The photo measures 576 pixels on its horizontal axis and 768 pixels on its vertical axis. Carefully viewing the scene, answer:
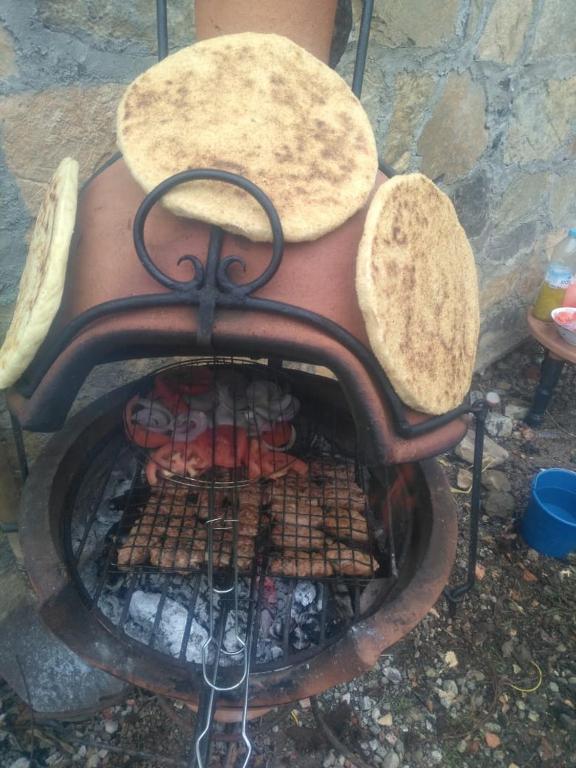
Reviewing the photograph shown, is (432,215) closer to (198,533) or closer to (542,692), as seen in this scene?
(198,533)

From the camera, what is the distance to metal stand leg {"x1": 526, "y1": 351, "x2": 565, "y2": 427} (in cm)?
315

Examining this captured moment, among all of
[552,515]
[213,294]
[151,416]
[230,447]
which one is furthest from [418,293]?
[552,515]

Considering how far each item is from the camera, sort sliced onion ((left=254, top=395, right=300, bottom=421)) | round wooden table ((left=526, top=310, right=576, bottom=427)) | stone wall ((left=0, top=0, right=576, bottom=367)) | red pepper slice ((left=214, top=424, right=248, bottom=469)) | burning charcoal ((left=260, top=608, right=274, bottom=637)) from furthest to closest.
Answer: round wooden table ((left=526, top=310, right=576, bottom=427))
sliced onion ((left=254, top=395, right=300, bottom=421))
red pepper slice ((left=214, top=424, right=248, bottom=469))
burning charcoal ((left=260, top=608, right=274, bottom=637))
stone wall ((left=0, top=0, right=576, bottom=367))

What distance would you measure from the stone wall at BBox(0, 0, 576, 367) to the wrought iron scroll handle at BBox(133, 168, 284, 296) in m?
0.82

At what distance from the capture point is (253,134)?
112 cm

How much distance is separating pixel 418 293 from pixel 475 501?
2.77 ft

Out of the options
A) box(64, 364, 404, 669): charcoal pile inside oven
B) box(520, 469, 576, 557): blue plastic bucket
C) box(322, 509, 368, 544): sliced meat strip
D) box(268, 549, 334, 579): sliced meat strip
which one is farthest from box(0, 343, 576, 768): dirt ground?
box(322, 509, 368, 544): sliced meat strip

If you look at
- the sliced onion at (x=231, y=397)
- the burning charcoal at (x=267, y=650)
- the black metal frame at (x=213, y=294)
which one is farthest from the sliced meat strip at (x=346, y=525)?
the black metal frame at (x=213, y=294)

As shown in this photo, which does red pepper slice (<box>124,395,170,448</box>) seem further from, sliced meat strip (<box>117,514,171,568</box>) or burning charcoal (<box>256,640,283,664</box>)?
burning charcoal (<box>256,640,283,664</box>)

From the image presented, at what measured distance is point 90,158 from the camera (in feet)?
5.45

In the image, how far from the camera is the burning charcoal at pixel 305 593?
1680 millimetres

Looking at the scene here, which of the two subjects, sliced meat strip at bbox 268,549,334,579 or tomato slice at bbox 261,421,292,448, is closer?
sliced meat strip at bbox 268,549,334,579

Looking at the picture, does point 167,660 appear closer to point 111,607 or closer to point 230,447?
point 111,607

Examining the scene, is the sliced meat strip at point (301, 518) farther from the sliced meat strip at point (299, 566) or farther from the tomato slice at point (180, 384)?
the tomato slice at point (180, 384)
